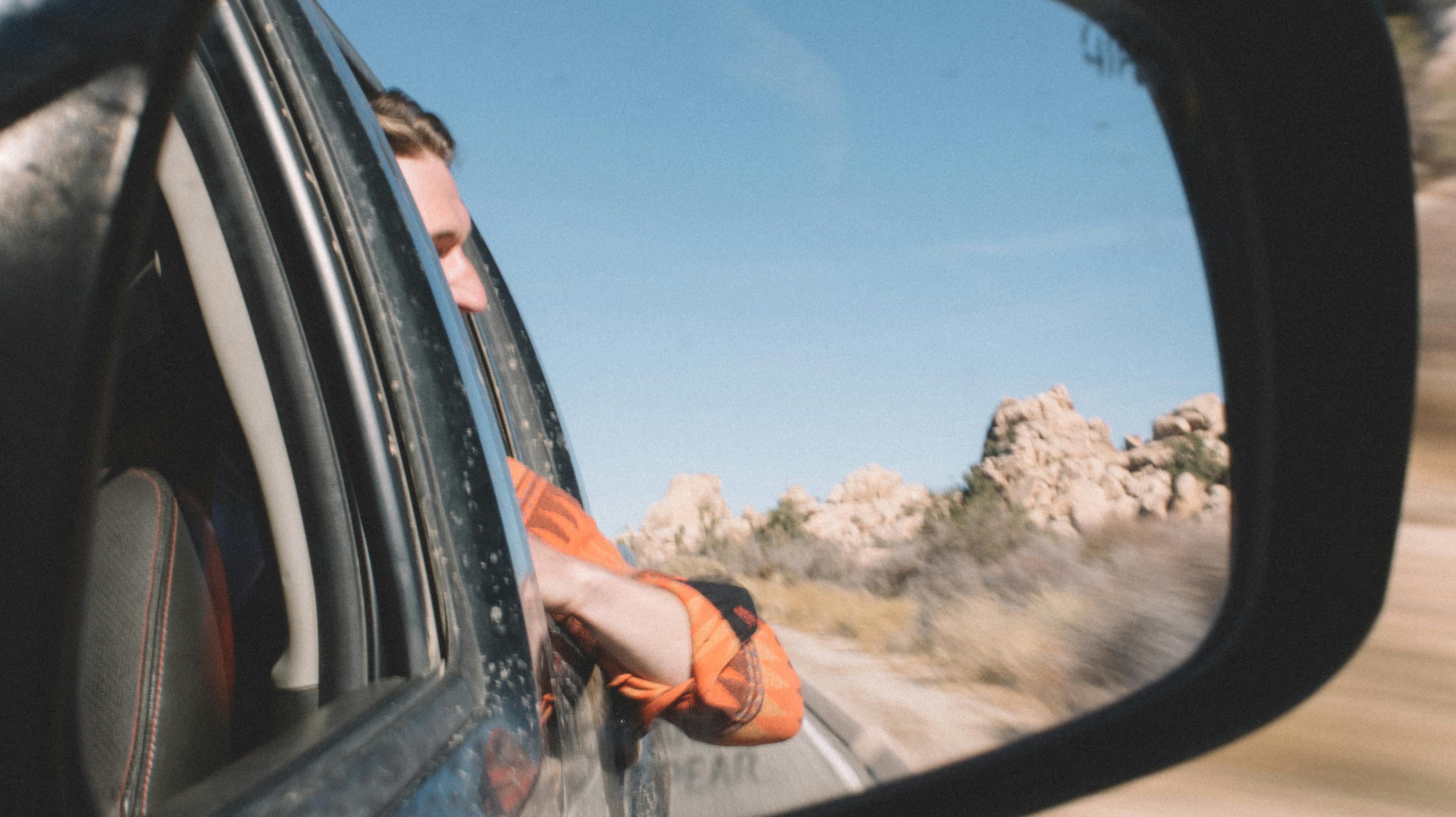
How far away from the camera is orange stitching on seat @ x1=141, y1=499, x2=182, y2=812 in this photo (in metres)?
0.98

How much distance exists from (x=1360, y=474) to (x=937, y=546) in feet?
27.3

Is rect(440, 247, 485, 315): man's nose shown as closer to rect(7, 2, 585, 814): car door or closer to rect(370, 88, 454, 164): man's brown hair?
rect(370, 88, 454, 164): man's brown hair

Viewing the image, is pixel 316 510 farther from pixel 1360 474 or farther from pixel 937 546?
pixel 937 546

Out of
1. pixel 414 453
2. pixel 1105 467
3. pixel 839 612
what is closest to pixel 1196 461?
pixel 1105 467

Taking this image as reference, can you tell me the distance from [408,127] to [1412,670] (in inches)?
82.8

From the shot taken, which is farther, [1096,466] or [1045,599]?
[1045,599]

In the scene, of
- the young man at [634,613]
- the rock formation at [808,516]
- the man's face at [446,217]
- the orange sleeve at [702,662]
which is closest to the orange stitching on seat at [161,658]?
the young man at [634,613]

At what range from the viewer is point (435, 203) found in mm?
2391

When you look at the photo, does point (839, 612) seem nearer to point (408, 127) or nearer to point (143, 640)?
point (408, 127)

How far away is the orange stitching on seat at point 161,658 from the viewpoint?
983 millimetres

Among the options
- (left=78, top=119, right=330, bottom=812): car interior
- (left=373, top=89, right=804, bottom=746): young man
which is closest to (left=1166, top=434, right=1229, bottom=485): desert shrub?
(left=373, top=89, right=804, bottom=746): young man

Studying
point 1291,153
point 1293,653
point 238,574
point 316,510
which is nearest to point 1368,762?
point 1293,653

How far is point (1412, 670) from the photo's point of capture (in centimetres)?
154

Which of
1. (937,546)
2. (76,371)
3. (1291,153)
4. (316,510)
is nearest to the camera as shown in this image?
(76,371)
